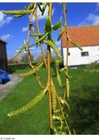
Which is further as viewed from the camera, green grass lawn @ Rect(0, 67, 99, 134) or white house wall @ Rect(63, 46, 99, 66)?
white house wall @ Rect(63, 46, 99, 66)

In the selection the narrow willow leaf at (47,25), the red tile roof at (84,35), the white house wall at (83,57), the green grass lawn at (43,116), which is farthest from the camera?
the white house wall at (83,57)

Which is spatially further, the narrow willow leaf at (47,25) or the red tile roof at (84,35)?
the red tile roof at (84,35)

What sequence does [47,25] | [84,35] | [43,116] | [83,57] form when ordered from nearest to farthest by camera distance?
1. [47,25]
2. [43,116]
3. [84,35]
4. [83,57]

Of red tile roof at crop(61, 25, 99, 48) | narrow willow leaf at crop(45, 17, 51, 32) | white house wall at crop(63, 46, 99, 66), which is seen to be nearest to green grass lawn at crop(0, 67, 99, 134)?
narrow willow leaf at crop(45, 17, 51, 32)

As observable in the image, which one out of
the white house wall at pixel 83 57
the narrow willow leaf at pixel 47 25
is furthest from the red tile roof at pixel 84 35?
the narrow willow leaf at pixel 47 25

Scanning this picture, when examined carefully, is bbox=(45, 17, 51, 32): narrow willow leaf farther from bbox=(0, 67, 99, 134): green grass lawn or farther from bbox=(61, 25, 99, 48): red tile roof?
bbox=(61, 25, 99, 48): red tile roof

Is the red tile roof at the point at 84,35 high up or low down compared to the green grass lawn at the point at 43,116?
up

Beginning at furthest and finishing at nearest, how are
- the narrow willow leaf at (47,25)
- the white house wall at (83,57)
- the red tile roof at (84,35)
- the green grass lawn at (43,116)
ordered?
the white house wall at (83,57) → the red tile roof at (84,35) → the green grass lawn at (43,116) → the narrow willow leaf at (47,25)

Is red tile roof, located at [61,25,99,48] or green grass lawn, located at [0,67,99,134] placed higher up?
red tile roof, located at [61,25,99,48]

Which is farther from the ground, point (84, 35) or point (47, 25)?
point (84, 35)

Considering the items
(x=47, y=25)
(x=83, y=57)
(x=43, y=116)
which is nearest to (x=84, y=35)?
(x=83, y=57)

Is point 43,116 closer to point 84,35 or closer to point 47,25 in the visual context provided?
point 47,25

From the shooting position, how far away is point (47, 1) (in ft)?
0.54

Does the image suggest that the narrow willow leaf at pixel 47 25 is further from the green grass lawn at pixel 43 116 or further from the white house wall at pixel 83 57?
the white house wall at pixel 83 57
